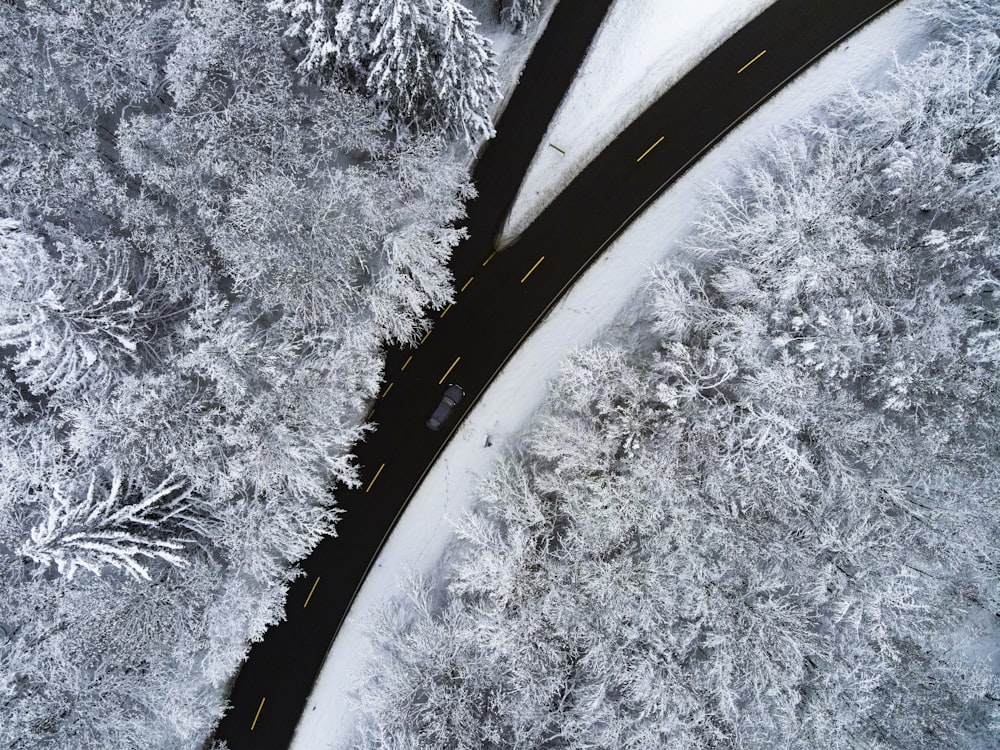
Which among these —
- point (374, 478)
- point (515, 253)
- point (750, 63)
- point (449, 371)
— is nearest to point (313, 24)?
point (515, 253)

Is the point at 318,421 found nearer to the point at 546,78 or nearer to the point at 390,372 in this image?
the point at 390,372

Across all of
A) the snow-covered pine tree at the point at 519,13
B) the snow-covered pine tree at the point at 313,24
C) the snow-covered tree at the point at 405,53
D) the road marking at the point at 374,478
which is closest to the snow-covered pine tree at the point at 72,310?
the snow-covered pine tree at the point at 313,24

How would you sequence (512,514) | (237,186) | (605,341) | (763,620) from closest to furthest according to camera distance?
(237,186) → (763,620) → (512,514) → (605,341)

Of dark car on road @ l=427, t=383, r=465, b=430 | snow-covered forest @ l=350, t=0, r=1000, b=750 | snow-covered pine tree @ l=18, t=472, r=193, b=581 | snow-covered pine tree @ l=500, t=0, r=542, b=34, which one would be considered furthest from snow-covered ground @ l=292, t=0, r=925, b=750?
snow-covered pine tree @ l=18, t=472, r=193, b=581

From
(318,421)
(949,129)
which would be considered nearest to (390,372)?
(318,421)

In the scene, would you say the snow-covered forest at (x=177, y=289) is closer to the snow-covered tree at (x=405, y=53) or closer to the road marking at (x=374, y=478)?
the snow-covered tree at (x=405, y=53)

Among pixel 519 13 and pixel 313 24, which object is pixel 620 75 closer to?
pixel 519 13
